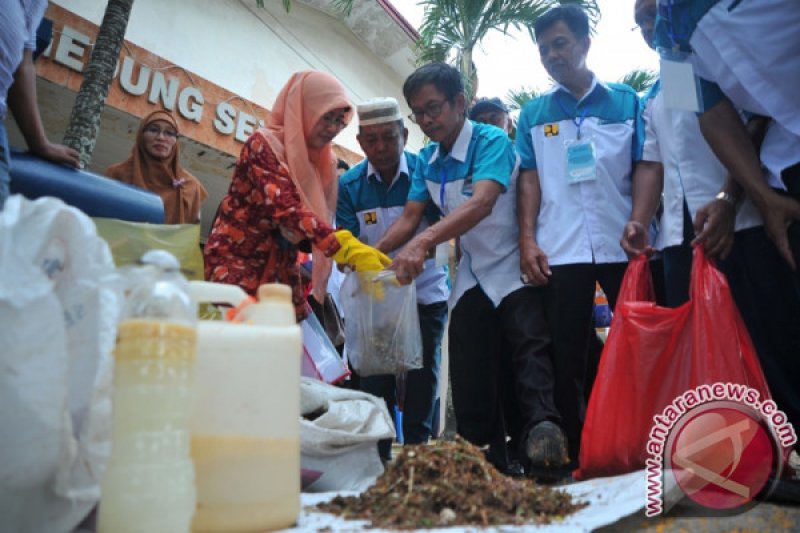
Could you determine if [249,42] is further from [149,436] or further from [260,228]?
[149,436]

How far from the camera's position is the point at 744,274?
1842 mm

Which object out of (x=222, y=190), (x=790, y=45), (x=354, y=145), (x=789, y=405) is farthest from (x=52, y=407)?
(x=354, y=145)

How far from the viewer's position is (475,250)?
2.70 meters

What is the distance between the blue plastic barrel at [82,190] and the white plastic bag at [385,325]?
84 cm

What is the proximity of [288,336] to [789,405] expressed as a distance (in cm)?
139

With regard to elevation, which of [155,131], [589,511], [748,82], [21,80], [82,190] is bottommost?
[589,511]

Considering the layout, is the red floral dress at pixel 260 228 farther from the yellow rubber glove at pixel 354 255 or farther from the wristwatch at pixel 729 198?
the wristwatch at pixel 729 198

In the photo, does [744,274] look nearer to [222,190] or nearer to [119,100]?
[119,100]

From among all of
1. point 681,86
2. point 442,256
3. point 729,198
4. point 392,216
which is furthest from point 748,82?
point 392,216

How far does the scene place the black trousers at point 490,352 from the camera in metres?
2.38

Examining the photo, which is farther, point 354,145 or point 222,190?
point 354,145

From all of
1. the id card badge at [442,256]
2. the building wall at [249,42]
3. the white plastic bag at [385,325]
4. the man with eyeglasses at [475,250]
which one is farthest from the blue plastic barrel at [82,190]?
the building wall at [249,42]

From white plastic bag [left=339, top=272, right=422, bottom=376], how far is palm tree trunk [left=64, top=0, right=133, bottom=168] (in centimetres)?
250

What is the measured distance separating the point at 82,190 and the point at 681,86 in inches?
77.2
